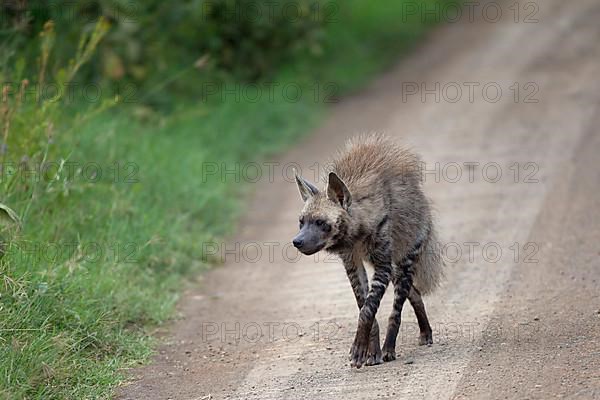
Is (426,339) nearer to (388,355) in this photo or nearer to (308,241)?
(388,355)

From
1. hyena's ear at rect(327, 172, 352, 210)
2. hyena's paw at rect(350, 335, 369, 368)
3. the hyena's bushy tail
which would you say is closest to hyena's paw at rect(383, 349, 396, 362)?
hyena's paw at rect(350, 335, 369, 368)

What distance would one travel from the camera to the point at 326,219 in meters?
6.23

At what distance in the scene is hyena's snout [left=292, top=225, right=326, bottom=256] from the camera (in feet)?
20.1

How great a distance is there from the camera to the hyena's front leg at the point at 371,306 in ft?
20.5

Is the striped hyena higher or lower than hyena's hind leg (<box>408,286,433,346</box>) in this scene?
higher

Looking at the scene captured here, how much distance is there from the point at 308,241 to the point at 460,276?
2.40 metres

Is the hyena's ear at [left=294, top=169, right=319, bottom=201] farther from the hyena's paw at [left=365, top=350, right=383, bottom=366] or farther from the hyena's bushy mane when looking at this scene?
the hyena's paw at [left=365, top=350, right=383, bottom=366]

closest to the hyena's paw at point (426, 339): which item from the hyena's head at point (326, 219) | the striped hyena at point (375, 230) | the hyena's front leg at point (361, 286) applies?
the striped hyena at point (375, 230)

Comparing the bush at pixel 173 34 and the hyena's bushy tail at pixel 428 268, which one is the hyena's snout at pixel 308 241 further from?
the bush at pixel 173 34

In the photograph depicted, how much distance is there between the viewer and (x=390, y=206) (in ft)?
21.7

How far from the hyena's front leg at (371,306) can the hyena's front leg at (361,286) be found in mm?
83

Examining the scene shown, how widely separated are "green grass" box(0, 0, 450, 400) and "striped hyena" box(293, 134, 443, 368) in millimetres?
1604

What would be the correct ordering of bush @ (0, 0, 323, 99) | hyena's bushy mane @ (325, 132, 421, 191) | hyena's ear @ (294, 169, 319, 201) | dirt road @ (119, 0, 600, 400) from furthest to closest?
bush @ (0, 0, 323, 99), hyena's bushy mane @ (325, 132, 421, 191), hyena's ear @ (294, 169, 319, 201), dirt road @ (119, 0, 600, 400)

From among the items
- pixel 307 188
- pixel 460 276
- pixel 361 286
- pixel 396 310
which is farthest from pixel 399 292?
pixel 460 276
